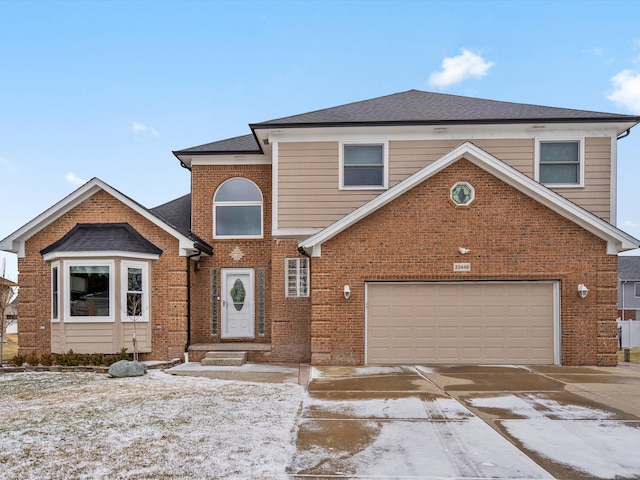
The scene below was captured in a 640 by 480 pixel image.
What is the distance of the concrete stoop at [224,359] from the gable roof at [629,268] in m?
40.3

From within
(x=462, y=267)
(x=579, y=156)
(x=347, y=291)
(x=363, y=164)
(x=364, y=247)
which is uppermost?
(x=579, y=156)

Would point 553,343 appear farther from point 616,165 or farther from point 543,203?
point 616,165

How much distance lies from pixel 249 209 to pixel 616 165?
10409 mm

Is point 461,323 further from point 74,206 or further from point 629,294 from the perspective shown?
point 629,294

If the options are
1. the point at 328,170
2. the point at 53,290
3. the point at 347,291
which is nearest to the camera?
the point at 347,291

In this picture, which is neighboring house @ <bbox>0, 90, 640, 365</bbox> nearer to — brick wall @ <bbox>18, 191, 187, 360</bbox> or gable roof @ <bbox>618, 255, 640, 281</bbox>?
brick wall @ <bbox>18, 191, 187, 360</bbox>

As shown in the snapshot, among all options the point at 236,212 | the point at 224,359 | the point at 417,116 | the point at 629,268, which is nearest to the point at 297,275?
the point at 236,212

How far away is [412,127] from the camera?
521 inches

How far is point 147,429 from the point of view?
6.38 m

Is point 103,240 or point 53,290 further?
point 53,290

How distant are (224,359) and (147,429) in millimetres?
5865

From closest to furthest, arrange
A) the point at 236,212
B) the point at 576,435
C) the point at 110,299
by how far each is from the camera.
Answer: the point at 576,435 → the point at 110,299 → the point at 236,212

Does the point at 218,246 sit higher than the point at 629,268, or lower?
higher

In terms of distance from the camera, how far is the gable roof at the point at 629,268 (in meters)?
41.9
